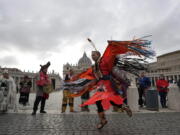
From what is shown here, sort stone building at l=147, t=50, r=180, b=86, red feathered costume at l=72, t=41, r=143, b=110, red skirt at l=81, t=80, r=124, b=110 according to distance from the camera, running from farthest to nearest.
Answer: stone building at l=147, t=50, r=180, b=86 → red feathered costume at l=72, t=41, r=143, b=110 → red skirt at l=81, t=80, r=124, b=110

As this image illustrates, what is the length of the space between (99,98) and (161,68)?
110082 millimetres

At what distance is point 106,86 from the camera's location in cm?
472

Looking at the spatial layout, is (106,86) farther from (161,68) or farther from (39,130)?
(161,68)

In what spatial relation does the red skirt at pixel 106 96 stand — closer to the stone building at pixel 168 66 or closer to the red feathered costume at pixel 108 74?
the red feathered costume at pixel 108 74

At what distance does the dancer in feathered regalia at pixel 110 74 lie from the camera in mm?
4551

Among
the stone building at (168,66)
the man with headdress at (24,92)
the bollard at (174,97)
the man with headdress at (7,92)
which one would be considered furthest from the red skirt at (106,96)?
the stone building at (168,66)

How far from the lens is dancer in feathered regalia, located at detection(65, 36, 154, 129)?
455cm

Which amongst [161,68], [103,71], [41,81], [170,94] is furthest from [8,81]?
[161,68]

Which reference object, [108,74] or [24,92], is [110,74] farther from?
[24,92]

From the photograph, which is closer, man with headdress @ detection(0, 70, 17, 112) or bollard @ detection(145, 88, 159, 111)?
man with headdress @ detection(0, 70, 17, 112)

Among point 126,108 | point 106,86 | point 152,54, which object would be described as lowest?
point 126,108

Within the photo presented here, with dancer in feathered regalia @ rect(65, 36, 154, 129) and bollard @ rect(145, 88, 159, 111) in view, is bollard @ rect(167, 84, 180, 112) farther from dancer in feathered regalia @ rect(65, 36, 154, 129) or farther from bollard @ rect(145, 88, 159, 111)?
dancer in feathered regalia @ rect(65, 36, 154, 129)

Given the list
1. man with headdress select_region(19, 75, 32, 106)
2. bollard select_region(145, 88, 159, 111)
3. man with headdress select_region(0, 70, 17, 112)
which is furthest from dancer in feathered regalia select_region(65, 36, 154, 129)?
man with headdress select_region(19, 75, 32, 106)

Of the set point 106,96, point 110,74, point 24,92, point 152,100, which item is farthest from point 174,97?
point 24,92
